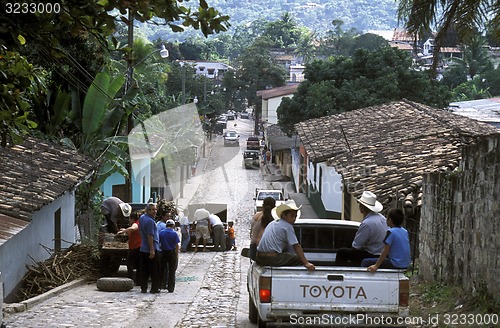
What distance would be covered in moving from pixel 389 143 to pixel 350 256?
1358 cm

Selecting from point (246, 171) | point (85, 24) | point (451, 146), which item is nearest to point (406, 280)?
point (85, 24)

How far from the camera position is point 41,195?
16594 millimetres

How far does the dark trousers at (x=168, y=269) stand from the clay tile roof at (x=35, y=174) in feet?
8.24

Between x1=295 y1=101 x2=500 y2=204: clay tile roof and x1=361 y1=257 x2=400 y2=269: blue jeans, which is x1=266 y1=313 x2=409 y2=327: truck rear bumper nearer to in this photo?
x1=361 y1=257 x2=400 y2=269: blue jeans

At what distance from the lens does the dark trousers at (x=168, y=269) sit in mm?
15602

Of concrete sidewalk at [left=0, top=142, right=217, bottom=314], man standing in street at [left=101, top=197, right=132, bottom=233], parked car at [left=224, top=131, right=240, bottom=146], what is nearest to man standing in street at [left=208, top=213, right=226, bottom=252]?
man standing in street at [left=101, top=197, right=132, bottom=233]

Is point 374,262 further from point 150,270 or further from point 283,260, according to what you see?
point 150,270

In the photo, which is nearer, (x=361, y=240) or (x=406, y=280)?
(x=406, y=280)

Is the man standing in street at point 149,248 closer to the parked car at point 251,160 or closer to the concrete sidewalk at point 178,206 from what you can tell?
the concrete sidewalk at point 178,206

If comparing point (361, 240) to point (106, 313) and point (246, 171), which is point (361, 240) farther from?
point (246, 171)

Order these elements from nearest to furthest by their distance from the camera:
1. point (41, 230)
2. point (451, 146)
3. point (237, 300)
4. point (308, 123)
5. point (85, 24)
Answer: point (85, 24)
point (237, 300)
point (41, 230)
point (451, 146)
point (308, 123)

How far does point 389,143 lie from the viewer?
79.8ft

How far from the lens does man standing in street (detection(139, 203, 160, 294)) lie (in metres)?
15.1

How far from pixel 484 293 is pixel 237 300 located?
565 centimetres
